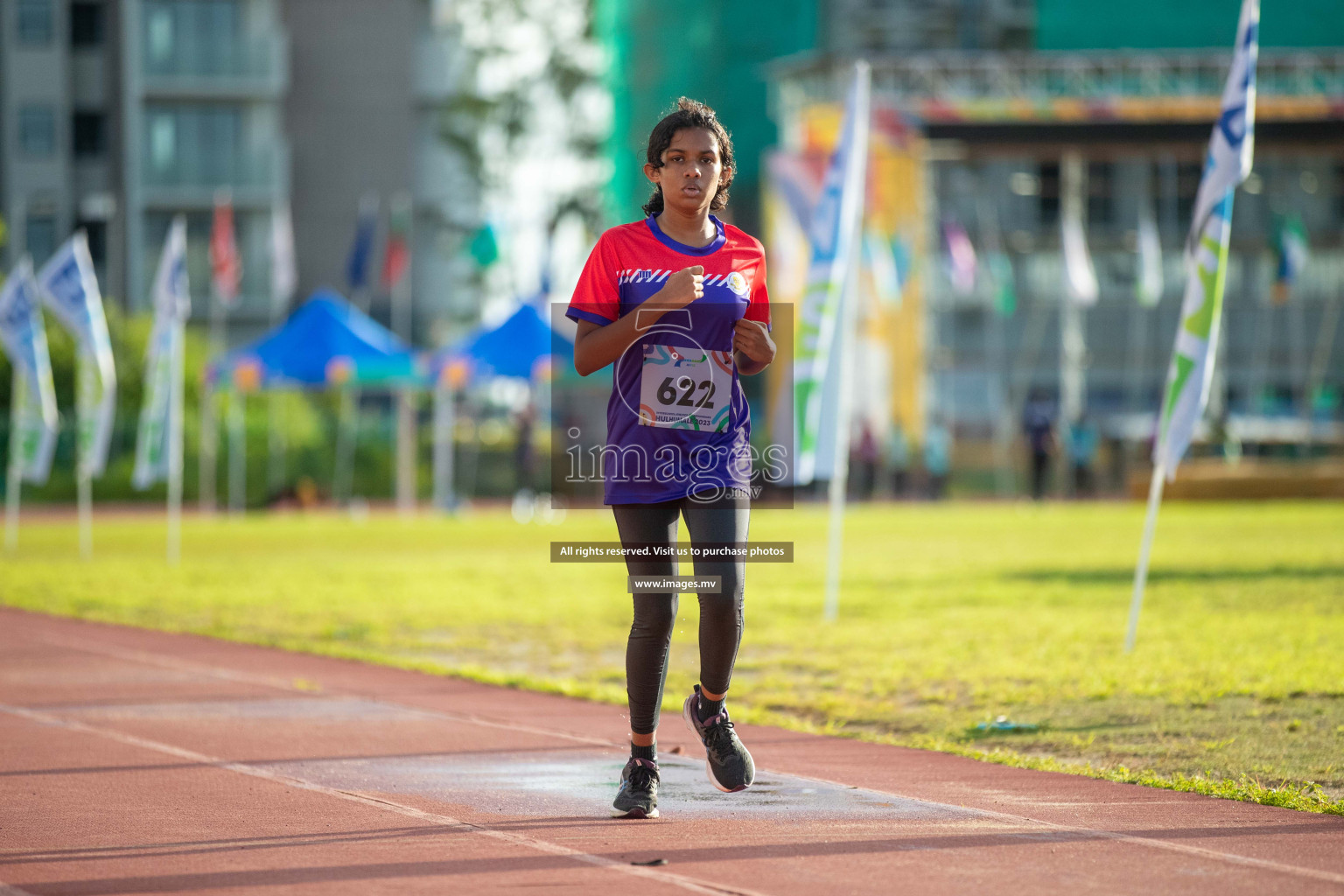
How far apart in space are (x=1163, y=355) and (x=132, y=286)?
2966 centimetres

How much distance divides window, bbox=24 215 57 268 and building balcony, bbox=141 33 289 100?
482 centimetres

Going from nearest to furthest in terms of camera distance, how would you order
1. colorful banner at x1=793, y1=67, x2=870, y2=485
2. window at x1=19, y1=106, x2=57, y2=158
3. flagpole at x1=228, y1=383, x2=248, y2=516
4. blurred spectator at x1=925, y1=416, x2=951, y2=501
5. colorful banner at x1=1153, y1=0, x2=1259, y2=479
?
colorful banner at x1=1153, y1=0, x2=1259, y2=479 → colorful banner at x1=793, y1=67, x2=870, y2=485 → flagpole at x1=228, y1=383, x2=248, y2=516 → blurred spectator at x1=925, y1=416, x2=951, y2=501 → window at x1=19, y1=106, x2=57, y2=158

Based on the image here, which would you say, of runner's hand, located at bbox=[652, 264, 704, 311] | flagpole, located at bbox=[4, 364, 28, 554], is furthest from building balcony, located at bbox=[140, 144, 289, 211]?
runner's hand, located at bbox=[652, 264, 704, 311]

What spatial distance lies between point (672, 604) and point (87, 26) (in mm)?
51784

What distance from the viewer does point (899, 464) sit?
4044 cm

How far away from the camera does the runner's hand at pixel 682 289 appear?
17.8 feet

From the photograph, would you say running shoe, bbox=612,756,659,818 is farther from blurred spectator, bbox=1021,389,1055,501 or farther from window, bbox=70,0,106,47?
window, bbox=70,0,106,47

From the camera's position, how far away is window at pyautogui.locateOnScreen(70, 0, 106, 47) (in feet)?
173

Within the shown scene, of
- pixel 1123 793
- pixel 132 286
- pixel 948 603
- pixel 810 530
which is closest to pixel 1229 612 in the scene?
pixel 948 603

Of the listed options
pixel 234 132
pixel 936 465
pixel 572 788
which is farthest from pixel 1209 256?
pixel 234 132

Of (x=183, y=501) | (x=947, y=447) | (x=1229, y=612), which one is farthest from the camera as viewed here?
(x=947, y=447)

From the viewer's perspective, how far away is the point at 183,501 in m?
35.4

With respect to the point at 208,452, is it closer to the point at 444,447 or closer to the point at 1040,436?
the point at 444,447

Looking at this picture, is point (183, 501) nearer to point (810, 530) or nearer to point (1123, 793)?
point (810, 530)
